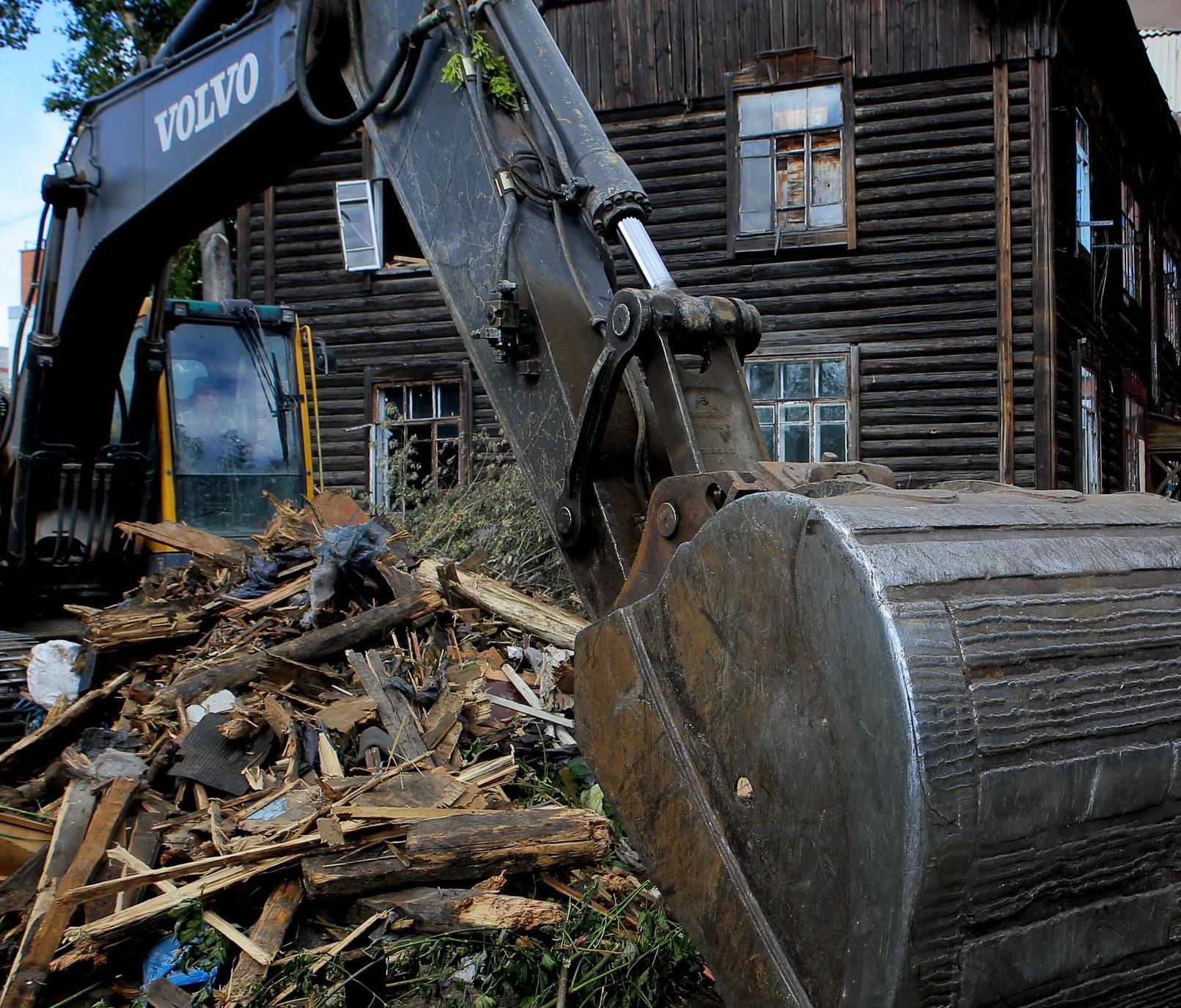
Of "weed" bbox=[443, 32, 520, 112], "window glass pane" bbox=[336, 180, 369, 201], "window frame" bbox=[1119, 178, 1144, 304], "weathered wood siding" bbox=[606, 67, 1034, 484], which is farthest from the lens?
"window frame" bbox=[1119, 178, 1144, 304]

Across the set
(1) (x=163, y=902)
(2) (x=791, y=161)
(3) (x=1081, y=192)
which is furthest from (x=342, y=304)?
(1) (x=163, y=902)

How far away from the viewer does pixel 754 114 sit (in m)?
13.0

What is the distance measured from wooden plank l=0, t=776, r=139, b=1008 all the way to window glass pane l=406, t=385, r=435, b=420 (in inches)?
415

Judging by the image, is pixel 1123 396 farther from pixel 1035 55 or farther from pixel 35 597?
pixel 35 597

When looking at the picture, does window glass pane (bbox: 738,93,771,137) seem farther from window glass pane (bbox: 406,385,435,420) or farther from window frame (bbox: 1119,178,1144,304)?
window frame (bbox: 1119,178,1144,304)

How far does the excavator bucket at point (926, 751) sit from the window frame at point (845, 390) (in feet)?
34.7

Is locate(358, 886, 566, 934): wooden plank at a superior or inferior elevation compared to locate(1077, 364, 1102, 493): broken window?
inferior

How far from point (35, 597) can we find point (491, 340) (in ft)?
14.7

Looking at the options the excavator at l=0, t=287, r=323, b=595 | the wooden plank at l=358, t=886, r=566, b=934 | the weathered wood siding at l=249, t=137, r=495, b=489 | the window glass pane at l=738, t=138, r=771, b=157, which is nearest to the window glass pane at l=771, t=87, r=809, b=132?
the window glass pane at l=738, t=138, r=771, b=157

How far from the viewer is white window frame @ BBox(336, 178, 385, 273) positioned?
1420 cm

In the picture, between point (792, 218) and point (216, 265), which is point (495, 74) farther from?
point (216, 265)

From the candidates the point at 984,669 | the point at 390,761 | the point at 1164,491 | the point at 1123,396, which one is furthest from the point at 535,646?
the point at 1164,491

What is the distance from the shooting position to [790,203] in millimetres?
12953

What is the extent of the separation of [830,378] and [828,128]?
9.08 ft
